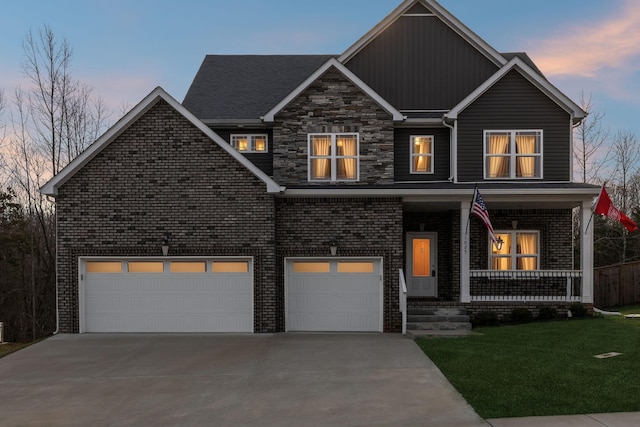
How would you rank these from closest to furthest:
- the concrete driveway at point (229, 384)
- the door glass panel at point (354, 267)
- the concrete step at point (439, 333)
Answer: the concrete driveway at point (229, 384) → the concrete step at point (439, 333) → the door glass panel at point (354, 267)

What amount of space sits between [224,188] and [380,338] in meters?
5.65

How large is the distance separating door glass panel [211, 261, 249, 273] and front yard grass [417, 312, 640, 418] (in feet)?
16.3

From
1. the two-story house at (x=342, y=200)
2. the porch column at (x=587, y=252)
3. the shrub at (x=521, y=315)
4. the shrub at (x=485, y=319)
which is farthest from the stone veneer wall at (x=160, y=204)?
the porch column at (x=587, y=252)

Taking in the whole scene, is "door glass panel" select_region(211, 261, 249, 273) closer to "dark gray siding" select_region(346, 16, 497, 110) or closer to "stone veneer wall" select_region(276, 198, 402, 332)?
"stone veneer wall" select_region(276, 198, 402, 332)

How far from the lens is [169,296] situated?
13383 mm

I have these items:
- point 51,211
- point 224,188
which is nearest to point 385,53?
point 224,188

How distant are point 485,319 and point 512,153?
513cm

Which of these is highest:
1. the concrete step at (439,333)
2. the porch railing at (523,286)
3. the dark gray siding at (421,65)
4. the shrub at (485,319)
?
the dark gray siding at (421,65)

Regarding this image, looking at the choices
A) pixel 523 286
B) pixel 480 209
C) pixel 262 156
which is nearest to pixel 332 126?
pixel 262 156

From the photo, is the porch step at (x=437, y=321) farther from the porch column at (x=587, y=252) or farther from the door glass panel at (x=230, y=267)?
the door glass panel at (x=230, y=267)

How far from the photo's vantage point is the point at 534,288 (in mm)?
15312

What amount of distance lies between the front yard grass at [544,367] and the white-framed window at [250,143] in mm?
8108

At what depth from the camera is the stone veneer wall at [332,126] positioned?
47.9 ft

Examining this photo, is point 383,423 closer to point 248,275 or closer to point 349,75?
point 248,275
